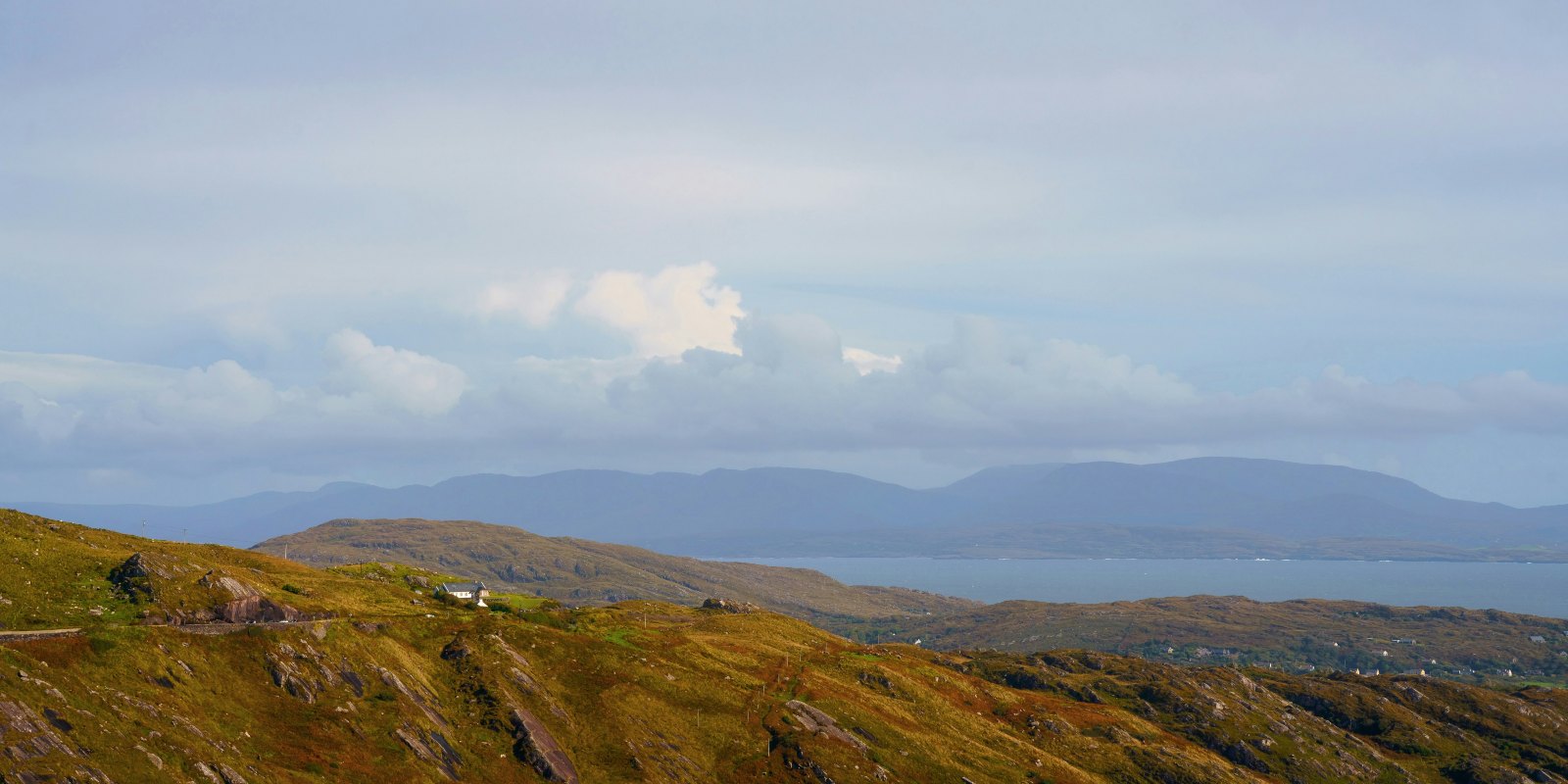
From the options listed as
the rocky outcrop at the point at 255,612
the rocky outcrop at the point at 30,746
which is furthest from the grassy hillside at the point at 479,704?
the rocky outcrop at the point at 255,612

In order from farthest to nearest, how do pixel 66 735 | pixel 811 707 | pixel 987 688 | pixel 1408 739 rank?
pixel 1408 739 < pixel 987 688 < pixel 811 707 < pixel 66 735

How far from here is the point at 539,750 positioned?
8431 centimetres

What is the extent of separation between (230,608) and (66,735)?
2751cm

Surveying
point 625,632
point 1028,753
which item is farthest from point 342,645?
point 1028,753

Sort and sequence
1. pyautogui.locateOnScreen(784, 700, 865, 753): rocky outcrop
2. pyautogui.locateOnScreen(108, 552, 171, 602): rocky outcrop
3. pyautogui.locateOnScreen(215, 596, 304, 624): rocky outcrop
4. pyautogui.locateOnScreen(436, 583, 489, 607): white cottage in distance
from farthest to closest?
pyautogui.locateOnScreen(436, 583, 489, 607): white cottage in distance, pyautogui.locateOnScreen(784, 700, 865, 753): rocky outcrop, pyautogui.locateOnScreen(215, 596, 304, 624): rocky outcrop, pyautogui.locateOnScreen(108, 552, 171, 602): rocky outcrop

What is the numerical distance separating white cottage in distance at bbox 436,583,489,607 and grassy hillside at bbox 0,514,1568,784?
7769 mm

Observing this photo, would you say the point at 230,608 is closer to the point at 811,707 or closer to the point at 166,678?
the point at 166,678

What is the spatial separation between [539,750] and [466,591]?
2624 inches

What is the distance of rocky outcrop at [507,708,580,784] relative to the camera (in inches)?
3265

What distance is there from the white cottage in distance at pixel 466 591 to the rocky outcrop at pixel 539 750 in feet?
125

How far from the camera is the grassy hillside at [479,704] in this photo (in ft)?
213

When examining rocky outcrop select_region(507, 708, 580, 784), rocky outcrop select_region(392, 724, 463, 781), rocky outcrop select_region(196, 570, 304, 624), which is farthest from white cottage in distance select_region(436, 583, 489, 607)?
rocky outcrop select_region(392, 724, 463, 781)

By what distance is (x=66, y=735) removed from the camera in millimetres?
58875

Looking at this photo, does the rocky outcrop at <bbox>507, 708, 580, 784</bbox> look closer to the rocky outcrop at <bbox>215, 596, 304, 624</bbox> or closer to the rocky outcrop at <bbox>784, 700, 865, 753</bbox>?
the rocky outcrop at <bbox>215, 596, 304, 624</bbox>
